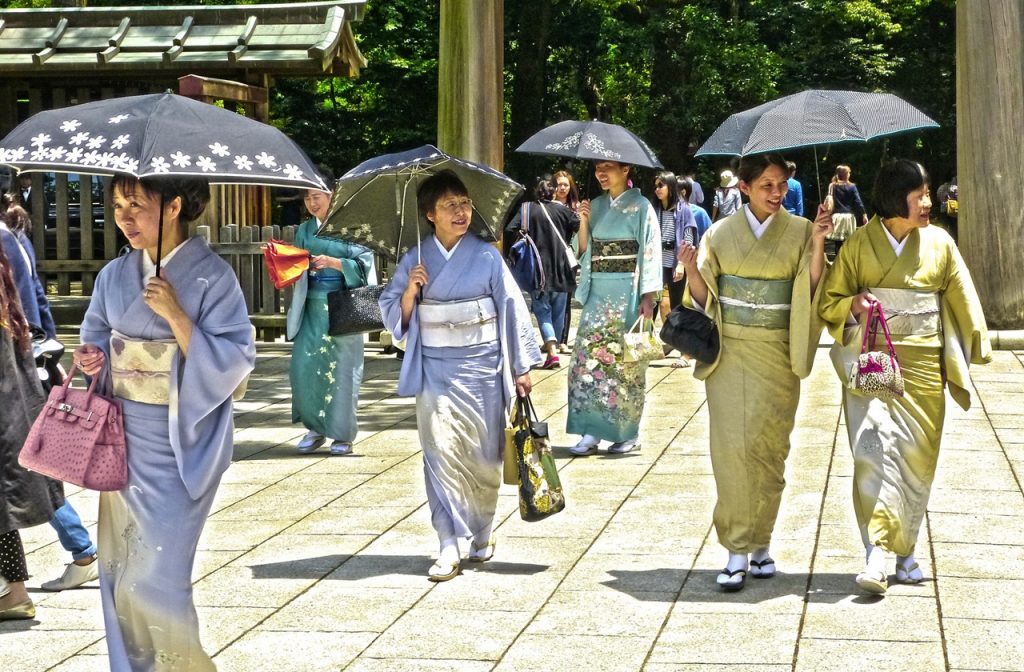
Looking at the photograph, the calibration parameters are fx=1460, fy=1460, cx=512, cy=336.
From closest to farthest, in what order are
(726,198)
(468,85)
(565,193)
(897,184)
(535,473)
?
(897,184) → (535,473) → (468,85) → (565,193) → (726,198)

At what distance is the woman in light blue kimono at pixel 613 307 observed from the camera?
8750 mm

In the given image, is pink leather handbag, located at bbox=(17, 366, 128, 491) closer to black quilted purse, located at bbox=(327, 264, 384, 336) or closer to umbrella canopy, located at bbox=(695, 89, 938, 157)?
umbrella canopy, located at bbox=(695, 89, 938, 157)

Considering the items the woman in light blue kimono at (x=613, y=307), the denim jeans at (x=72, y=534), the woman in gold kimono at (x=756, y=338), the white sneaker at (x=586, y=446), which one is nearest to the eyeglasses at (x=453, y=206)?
the woman in gold kimono at (x=756, y=338)

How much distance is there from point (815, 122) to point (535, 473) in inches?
71.7

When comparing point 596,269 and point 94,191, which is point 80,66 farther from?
point 596,269

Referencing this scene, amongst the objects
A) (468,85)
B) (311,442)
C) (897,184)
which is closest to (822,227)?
(897,184)

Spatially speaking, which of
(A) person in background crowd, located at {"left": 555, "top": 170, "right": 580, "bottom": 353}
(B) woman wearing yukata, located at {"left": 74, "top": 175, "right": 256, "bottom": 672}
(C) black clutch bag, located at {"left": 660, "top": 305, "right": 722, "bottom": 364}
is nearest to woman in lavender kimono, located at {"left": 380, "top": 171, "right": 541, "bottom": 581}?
(C) black clutch bag, located at {"left": 660, "top": 305, "right": 722, "bottom": 364}

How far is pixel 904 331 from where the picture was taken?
572 centimetres

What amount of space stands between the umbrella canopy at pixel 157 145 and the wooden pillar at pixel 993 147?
31.9 feet

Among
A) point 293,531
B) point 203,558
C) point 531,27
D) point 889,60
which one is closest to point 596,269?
point 293,531

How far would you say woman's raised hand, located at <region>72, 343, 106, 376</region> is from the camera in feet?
13.6

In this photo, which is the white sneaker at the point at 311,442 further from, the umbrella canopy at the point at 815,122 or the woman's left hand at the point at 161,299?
the woman's left hand at the point at 161,299

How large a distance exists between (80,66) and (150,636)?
1256 centimetres

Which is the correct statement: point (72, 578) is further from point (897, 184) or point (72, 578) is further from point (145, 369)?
point (897, 184)
